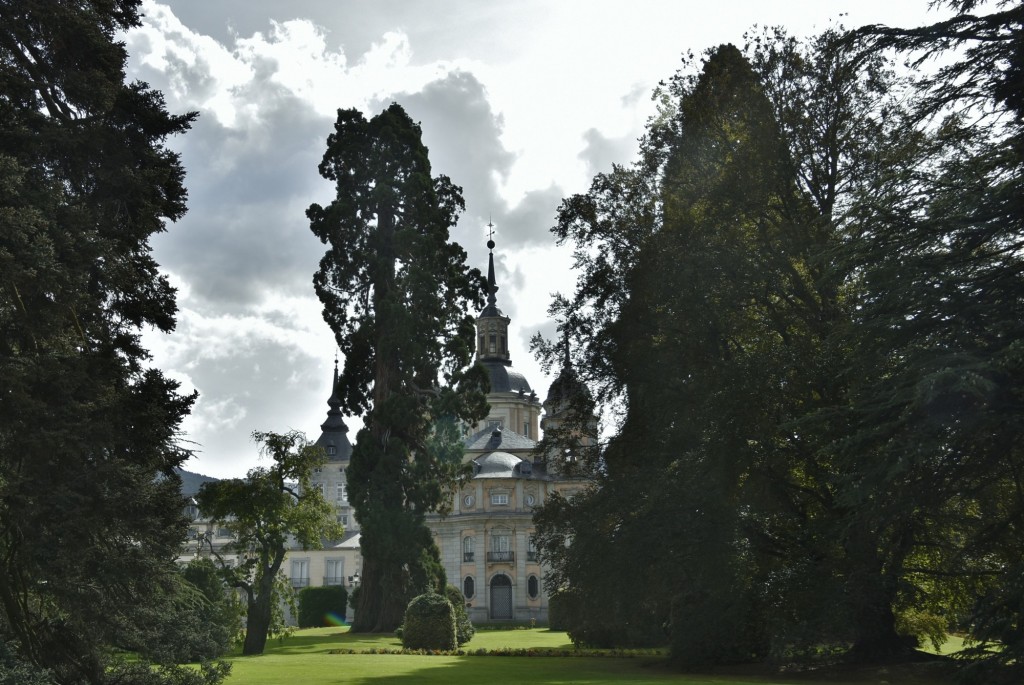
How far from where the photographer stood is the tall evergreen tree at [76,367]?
14906 mm

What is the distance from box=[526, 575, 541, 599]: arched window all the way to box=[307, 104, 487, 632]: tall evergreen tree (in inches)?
1464

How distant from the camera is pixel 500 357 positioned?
93.6 m

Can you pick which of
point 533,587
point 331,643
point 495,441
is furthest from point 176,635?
point 495,441

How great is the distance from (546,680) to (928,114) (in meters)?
12.1

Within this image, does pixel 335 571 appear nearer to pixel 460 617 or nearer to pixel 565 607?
pixel 460 617

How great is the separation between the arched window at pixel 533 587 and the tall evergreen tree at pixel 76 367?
5959 cm

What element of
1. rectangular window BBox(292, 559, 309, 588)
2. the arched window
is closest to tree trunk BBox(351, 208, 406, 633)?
the arched window

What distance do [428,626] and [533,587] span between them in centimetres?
4405

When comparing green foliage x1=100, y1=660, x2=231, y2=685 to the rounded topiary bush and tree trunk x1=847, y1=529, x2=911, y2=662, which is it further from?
the rounded topiary bush

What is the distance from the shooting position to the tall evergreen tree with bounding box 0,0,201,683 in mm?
14906

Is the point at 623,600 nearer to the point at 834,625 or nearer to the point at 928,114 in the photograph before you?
the point at 834,625

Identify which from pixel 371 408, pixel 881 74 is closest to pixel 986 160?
pixel 881 74

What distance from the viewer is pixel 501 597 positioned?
76.1 meters

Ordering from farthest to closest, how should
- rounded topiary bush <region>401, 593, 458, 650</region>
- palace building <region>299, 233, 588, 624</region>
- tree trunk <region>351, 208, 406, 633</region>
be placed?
palace building <region>299, 233, 588, 624</region> → tree trunk <region>351, 208, 406, 633</region> → rounded topiary bush <region>401, 593, 458, 650</region>
